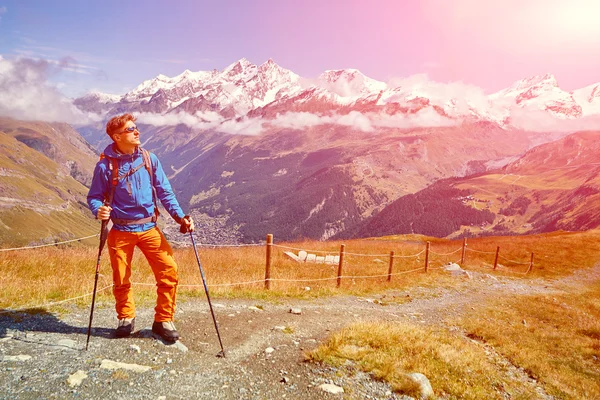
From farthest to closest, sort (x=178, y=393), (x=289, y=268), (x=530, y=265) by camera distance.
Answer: (x=530, y=265) < (x=289, y=268) < (x=178, y=393)

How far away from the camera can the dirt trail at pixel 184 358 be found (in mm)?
5566

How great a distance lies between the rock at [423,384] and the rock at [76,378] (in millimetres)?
5737

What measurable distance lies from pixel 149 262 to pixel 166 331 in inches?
57.9

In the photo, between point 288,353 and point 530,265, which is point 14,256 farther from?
point 530,265

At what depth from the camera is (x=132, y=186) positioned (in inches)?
265

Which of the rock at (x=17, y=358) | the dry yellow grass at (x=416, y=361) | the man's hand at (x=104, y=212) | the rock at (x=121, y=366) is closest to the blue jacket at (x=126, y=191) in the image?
the man's hand at (x=104, y=212)

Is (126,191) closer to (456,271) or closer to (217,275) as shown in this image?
(217,275)

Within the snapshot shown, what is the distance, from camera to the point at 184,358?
673 centimetres

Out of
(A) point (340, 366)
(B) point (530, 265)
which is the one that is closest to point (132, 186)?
(A) point (340, 366)

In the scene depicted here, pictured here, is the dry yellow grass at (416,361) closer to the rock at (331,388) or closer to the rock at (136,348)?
the rock at (331,388)

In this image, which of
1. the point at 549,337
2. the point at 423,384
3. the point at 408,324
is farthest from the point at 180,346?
the point at 549,337

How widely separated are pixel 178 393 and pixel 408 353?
5.06m

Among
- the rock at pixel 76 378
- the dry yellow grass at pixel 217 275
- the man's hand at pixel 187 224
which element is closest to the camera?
the rock at pixel 76 378

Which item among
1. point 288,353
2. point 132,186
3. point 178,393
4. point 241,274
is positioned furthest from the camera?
point 241,274
